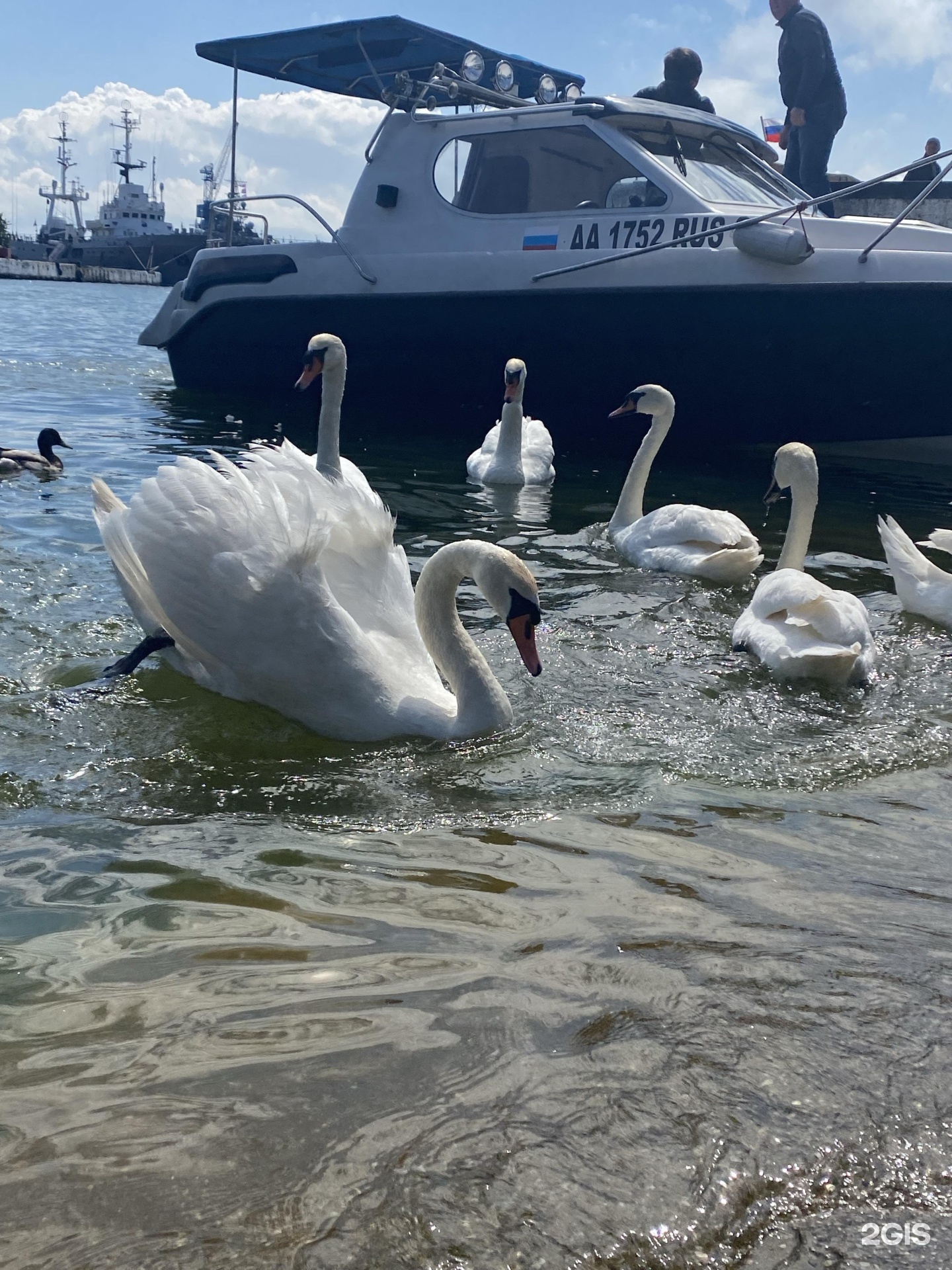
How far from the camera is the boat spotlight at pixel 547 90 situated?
11.8 meters

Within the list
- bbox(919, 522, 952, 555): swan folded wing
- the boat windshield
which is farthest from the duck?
bbox(919, 522, 952, 555): swan folded wing

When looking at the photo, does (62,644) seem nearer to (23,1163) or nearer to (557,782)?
(557,782)

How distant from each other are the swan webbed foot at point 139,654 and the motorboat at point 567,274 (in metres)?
5.78

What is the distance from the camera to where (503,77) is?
11.5m

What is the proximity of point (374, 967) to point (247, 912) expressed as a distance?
41 cm

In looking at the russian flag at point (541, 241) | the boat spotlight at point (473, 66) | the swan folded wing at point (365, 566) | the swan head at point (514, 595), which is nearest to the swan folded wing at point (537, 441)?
the russian flag at point (541, 241)

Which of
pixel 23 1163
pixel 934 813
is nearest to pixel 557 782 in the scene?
pixel 934 813

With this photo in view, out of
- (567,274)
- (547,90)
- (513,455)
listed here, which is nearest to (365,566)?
(513,455)

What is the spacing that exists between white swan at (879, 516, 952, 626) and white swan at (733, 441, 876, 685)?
0.76 metres

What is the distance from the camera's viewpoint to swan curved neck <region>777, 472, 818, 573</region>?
6.14m

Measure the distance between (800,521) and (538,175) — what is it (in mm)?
5847

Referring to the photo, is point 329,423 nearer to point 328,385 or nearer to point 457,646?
point 328,385

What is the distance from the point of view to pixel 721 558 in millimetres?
6227

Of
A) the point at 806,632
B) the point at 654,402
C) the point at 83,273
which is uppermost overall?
the point at 83,273
